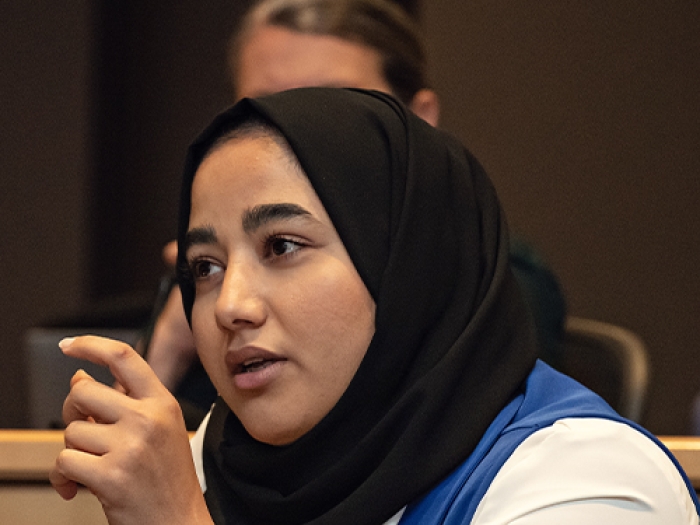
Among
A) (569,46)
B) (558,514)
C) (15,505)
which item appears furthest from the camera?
(569,46)

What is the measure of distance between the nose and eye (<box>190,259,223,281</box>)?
61 mm

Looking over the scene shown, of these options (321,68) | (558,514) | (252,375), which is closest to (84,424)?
(252,375)

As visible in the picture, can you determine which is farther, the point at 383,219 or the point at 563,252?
the point at 563,252

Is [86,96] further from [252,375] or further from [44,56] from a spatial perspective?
[252,375]

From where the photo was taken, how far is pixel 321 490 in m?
0.85

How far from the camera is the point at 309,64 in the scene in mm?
1461

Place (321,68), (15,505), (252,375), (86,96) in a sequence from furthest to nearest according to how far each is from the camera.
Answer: (86,96) → (321,68) → (15,505) → (252,375)

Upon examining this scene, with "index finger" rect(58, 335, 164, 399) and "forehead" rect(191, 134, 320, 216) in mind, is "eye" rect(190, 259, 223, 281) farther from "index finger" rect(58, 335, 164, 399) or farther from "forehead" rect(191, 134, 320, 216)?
"index finger" rect(58, 335, 164, 399)

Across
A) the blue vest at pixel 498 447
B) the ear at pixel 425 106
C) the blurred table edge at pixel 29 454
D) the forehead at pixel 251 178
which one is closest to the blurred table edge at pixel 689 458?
the blurred table edge at pixel 29 454

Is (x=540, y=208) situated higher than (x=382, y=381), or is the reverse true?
(x=382, y=381)

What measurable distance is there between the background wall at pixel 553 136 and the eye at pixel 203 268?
6.70 ft

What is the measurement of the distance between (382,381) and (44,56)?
8.63 feet

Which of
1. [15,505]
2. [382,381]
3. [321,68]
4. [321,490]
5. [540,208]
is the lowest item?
[540,208]

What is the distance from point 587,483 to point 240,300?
1.17ft
